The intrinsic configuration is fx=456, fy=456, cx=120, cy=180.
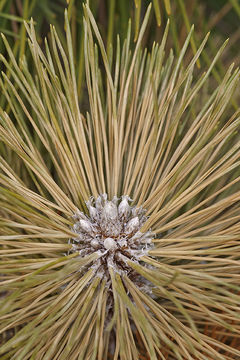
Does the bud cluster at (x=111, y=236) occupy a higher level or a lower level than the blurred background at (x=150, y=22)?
lower

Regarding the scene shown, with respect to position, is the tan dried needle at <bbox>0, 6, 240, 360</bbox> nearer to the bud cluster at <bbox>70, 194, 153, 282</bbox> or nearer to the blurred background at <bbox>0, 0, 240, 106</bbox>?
the bud cluster at <bbox>70, 194, 153, 282</bbox>

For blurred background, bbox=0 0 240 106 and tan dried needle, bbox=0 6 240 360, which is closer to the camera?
tan dried needle, bbox=0 6 240 360

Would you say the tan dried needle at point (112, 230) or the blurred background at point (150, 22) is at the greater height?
the blurred background at point (150, 22)

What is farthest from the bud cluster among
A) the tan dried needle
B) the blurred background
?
the blurred background

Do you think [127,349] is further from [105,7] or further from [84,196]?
[105,7]

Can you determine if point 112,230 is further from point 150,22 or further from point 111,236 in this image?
point 150,22

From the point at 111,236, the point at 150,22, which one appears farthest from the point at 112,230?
the point at 150,22

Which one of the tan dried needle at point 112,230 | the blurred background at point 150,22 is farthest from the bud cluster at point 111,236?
the blurred background at point 150,22

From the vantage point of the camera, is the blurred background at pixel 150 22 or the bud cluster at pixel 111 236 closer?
the bud cluster at pixel 111 236

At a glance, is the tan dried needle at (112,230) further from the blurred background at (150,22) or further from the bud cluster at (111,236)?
the blurred background at (150,22)

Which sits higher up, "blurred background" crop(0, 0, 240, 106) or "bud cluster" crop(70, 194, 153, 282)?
"blurred background" crop(0, 0, 240, 106)
